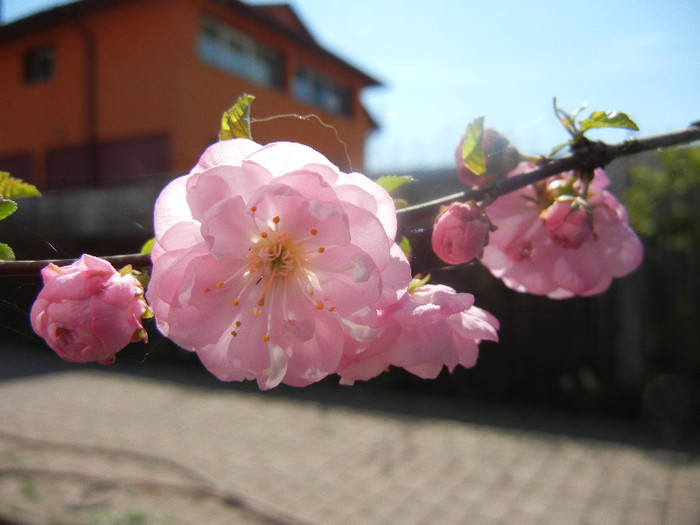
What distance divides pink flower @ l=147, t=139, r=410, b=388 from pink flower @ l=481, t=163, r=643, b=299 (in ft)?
1.36

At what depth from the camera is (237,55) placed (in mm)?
7090

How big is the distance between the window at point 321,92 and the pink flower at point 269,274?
24.5ft

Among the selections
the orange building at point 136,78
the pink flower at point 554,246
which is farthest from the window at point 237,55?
the pink flower at point 554,246

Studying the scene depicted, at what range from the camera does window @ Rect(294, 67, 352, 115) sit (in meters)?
8.22

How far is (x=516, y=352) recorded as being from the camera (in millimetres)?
5879

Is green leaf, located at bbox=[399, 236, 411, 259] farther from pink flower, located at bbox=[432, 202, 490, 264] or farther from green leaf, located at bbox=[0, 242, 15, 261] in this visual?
green leaf, located at bbox=[0, 242, 15, 261]

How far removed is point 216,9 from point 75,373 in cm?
476

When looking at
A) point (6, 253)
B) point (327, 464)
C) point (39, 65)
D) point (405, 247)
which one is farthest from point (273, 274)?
point (39, 65)

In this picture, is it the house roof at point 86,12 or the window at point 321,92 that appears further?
the window at point 321,92

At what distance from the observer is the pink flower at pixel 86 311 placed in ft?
1.87

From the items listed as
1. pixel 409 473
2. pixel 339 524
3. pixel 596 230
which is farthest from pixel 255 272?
pixel 409 473

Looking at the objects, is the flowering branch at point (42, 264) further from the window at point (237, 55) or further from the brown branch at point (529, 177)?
the window at point (237, 55)

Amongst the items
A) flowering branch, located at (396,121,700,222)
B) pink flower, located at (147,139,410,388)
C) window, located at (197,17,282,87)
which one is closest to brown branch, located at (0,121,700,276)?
flowering branch, located at (396,121,700,222)

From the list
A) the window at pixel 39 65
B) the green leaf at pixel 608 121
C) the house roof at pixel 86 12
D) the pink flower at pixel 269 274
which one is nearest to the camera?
the pink flower at pixel 269 274
